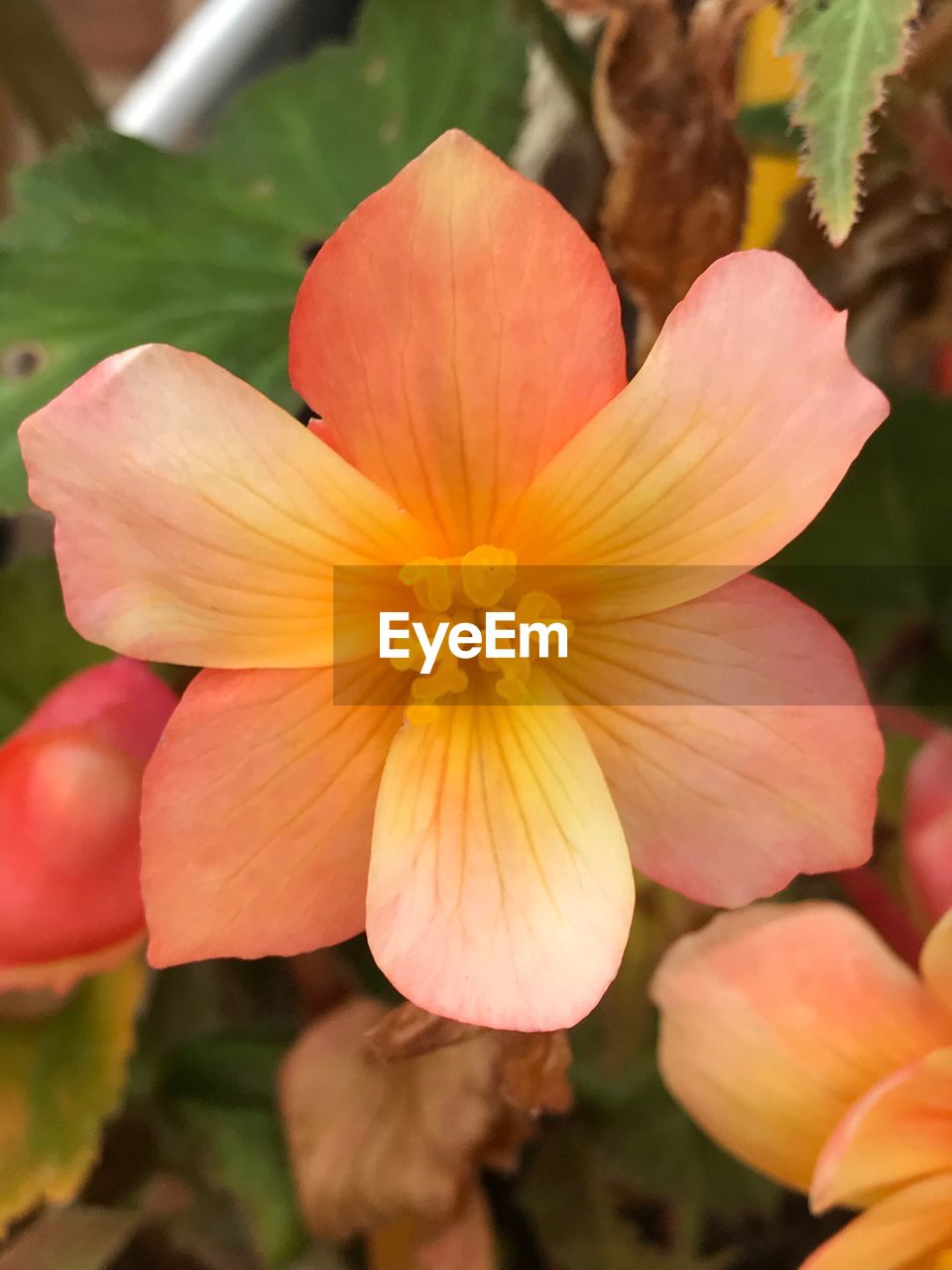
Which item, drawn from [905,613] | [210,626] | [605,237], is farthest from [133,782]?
[905,613]

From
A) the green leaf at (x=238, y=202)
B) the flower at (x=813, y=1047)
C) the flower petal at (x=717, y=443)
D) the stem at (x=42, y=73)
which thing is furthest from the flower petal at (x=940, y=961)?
the stem at (x=42, y=73)

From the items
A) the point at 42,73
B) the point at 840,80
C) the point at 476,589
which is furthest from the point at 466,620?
the point at 42,73

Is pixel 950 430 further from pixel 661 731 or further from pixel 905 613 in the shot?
pixel 661 731

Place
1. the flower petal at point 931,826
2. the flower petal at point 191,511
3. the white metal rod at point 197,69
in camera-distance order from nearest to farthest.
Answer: the flower petal at point 191,511, the flower petal at point 931,826, the white metal rod at point 197,69

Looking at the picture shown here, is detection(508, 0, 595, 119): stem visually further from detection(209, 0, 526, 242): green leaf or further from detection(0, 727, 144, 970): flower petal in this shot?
detection(0, 727, 144, 970): flower petal

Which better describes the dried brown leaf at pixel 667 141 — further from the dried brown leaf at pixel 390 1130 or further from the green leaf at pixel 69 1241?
the green leaf at pixel 69 1241
